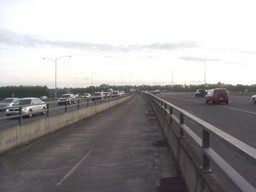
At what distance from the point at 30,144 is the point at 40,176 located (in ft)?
20.7

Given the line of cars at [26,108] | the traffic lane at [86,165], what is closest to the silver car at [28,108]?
the line of cars at [26,108]

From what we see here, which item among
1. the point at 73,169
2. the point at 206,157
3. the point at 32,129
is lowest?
the point at 73,169

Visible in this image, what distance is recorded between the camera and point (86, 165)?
11945mm

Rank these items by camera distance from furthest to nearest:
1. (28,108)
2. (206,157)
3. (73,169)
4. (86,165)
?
1. (28,108)
2. (86,165)
3. (73,169)
4. (206,157)

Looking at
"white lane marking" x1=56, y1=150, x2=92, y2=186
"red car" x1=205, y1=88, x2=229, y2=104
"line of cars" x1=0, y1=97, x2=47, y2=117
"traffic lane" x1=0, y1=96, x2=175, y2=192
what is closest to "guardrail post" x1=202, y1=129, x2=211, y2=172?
"traffic lane" x1=0, y1=96, x2=175, y2=192

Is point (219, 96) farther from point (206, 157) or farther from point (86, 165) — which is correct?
point (206, 157)

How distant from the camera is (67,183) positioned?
972 cm

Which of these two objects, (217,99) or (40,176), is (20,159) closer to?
(40,176)

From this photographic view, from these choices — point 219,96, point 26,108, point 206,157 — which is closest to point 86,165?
point 206,157

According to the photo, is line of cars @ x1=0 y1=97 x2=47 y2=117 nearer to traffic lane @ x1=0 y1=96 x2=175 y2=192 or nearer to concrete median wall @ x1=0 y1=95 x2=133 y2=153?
concrete median wall @ x1=0 y1=95 x2=133 y2=153

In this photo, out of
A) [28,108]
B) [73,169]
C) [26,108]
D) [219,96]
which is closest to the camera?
[73,169]

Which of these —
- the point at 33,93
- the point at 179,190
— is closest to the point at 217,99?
the point at 179,190

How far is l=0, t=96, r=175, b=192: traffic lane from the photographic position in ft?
31.3

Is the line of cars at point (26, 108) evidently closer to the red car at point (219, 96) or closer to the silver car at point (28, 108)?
the silver car at point (28, 108)
